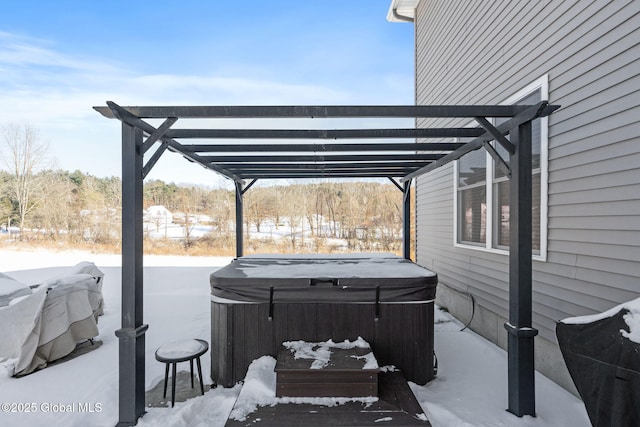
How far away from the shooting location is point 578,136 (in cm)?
251

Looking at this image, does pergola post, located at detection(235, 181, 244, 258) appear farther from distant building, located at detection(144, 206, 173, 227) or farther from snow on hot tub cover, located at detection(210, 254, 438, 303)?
distant building, located at detection(144, 206, 173, 227)

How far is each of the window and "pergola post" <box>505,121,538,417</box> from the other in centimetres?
18

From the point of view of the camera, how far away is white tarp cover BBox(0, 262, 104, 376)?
124 inches

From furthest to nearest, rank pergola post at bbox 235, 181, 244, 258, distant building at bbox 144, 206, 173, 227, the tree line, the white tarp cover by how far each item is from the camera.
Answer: distant building at bbox 144, 206, 173, 227 → the tree line → pergola post at bbox 235, 181, 244, 258 → the white tarp cover

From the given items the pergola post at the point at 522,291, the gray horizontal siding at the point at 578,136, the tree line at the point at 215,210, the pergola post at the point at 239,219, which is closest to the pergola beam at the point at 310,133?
the pergola post at the point at 522,291

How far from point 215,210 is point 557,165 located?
13194 millimetres

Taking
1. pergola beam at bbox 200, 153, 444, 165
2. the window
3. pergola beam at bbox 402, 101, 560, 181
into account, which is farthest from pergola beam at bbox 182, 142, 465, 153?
the window

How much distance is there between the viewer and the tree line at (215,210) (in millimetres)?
12711

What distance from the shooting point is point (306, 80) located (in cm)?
1406

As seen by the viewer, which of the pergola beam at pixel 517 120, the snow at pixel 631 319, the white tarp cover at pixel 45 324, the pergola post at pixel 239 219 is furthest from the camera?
the pergola post at pixel 239 219

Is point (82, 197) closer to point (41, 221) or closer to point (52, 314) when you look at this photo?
point (41, 221)

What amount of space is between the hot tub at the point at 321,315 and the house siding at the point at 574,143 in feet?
3.66

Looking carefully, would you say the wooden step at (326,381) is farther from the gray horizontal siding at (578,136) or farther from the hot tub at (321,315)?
the gray horizontal siding at (578,136)

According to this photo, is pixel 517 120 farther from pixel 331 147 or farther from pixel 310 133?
pixel 331 147
